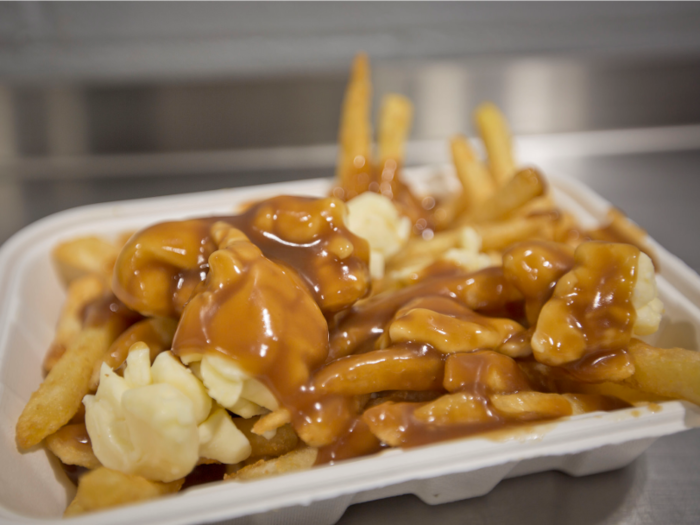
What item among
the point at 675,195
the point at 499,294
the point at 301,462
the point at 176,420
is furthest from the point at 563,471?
the point at 675,195

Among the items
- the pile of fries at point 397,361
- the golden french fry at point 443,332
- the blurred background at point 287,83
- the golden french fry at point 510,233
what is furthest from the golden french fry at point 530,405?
the blurred background at point 287,83

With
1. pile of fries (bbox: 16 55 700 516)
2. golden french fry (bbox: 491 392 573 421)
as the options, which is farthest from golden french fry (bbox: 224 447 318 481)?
golden french fry (bbox: 491 392 573 421)

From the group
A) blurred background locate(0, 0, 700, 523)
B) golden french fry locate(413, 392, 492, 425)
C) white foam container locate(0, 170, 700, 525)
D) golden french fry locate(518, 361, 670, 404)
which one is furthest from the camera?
blurred background locate(0, 0, 700, 523)

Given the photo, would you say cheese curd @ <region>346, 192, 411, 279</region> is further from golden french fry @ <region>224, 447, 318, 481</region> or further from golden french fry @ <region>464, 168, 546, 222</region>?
golden french fry @ <region>224, 447, 318, 481</region>

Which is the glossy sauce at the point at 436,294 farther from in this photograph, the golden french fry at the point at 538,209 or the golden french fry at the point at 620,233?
the golden french fry at the point at 620,233

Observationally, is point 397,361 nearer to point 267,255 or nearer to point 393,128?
point 267,255

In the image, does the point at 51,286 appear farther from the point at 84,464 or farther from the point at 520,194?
the point at 520,194
